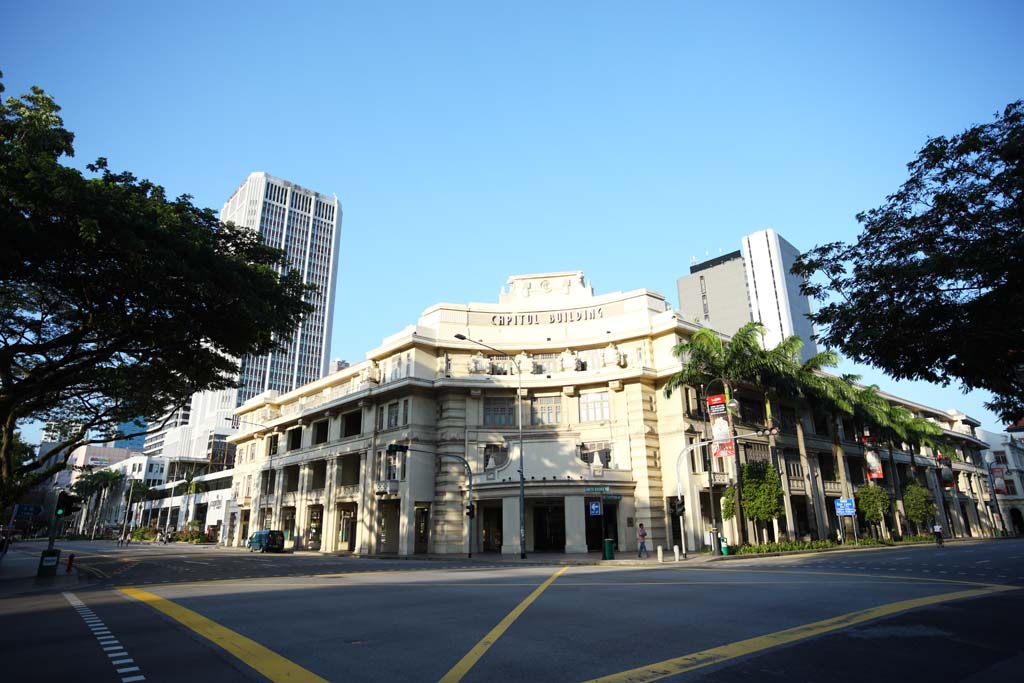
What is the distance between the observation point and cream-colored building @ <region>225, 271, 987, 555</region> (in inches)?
1580

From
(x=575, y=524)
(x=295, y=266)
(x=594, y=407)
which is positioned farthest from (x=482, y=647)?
(x=295, y=266)

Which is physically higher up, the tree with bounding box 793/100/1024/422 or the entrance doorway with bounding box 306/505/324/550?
the tree with bounding box 793/100/1024/422

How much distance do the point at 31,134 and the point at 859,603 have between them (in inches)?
963

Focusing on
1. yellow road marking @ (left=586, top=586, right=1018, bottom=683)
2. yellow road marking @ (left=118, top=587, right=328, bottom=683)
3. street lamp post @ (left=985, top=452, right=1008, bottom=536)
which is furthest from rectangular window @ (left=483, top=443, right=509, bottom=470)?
street lamp post @ (left=985, top=452, right=1008, bottom=536)

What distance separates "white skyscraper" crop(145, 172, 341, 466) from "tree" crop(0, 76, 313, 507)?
118 m

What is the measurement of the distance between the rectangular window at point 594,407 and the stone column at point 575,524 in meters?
6.57

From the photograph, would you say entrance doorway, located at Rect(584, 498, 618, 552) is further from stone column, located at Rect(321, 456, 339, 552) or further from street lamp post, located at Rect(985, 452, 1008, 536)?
street lamp post, located at Rect(985, 452, 1008, 536)

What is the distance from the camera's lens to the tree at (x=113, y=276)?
1552cm

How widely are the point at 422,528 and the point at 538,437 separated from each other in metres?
11.0

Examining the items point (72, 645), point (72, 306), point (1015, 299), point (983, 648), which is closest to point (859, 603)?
point (983, 648)

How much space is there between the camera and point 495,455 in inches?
Answer: 1716

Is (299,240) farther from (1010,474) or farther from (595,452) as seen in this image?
(1010,474)

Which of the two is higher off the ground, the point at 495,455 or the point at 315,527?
the point at 495,455

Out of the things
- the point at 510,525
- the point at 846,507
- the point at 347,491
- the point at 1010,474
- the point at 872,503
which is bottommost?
the point at 510,525
